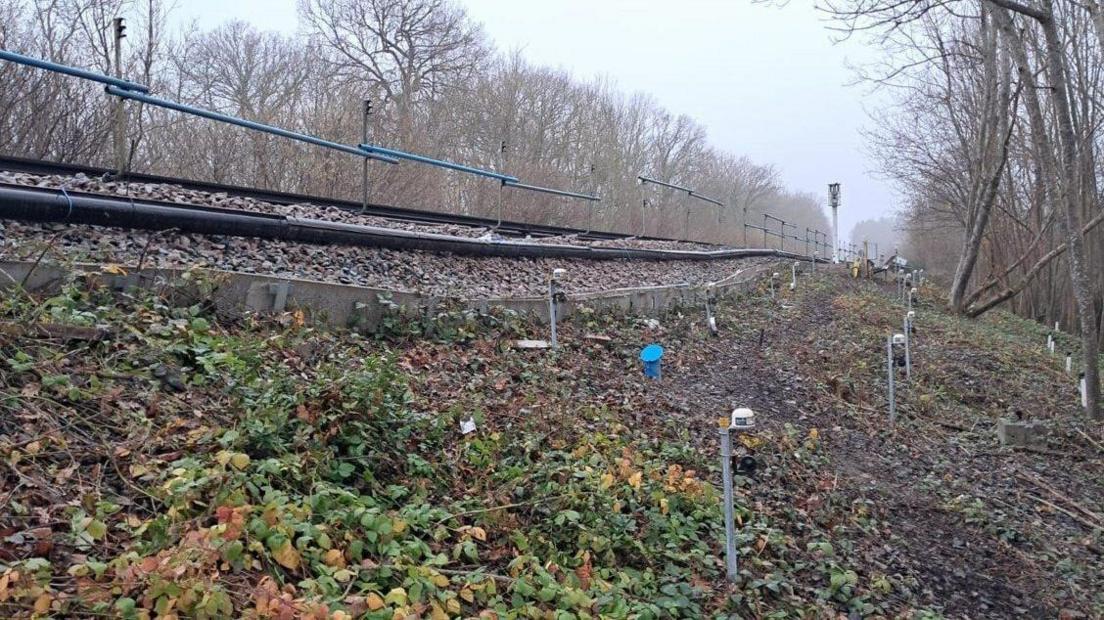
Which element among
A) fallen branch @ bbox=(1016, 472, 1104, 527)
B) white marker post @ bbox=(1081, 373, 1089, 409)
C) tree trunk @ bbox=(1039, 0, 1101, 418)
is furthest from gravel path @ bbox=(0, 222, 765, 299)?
white marker post @ bbox=(1081, 373, 1089, 409)

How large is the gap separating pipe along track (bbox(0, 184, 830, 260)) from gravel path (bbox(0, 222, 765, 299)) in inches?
3.0

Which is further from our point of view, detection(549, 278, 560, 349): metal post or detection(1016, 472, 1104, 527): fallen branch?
detection(549, 278, 560, 349): metal post

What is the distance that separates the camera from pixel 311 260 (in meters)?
7.32

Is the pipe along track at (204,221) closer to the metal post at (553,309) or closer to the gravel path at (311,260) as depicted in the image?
the gravel path at (311,260)

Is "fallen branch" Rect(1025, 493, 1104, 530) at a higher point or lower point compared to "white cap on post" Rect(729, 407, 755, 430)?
lower

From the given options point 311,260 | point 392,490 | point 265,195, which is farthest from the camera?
point 265,195

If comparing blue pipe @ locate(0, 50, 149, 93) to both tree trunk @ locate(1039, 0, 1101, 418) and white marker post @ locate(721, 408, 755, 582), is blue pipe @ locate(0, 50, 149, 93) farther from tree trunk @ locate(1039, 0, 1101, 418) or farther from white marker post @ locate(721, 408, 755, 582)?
tree trunk @ locate(1039, 0, 1101, 418)

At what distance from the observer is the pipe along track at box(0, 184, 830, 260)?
5.72m

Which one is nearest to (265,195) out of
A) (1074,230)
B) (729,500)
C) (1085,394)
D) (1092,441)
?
(729,500)

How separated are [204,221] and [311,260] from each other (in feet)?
3.38

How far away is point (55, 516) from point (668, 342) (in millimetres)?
8157

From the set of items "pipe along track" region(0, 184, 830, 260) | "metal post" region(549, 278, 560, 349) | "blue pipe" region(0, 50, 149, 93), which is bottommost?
"metal post" region(549, 278, 560, 349)

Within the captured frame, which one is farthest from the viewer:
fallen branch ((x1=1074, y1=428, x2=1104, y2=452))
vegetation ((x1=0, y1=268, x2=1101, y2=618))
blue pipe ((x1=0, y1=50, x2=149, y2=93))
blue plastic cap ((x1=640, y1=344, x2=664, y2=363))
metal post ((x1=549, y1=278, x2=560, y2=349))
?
fallen branch ((x1=1074, y1=428, x2=1104, y2=452))

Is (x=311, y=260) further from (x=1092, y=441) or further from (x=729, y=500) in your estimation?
(x=1092, y=441)
